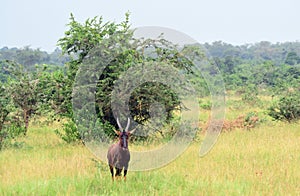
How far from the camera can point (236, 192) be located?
5.57 m

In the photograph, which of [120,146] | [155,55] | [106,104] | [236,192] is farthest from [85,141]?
[236,192]

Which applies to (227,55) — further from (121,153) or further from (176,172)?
(121,153)

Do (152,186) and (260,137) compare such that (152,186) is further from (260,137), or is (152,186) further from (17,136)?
(17,136)

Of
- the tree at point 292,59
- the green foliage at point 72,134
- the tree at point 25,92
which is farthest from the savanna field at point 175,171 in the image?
the tree at point 292,59

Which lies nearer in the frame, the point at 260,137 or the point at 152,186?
the point at 152,186

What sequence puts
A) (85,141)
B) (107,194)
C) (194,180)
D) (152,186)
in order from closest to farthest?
(107,194) → (152,186) → (194,180) → (85,141)

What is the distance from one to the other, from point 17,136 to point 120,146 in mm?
5988

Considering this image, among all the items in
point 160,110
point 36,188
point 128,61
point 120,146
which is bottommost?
point 36,188

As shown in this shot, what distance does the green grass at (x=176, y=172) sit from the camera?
5.64 m

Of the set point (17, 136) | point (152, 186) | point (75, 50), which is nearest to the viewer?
point (152, 186)

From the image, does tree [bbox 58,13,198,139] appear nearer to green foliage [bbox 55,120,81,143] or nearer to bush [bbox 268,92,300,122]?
green foliage [bbox 55,120,81,143]

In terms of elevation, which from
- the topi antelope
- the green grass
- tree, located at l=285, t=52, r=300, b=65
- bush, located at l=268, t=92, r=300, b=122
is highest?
tree, located at l=285, t=52, r=300, b=65

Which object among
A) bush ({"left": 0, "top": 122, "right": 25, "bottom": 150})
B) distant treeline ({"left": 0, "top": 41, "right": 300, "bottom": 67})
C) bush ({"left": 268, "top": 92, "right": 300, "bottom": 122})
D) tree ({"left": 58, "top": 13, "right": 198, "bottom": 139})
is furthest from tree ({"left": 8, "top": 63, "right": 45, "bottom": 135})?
distant treeline ({"left": 0, "top": 41, "right": 300, "bottom": 67})

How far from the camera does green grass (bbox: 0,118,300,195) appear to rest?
564cm
